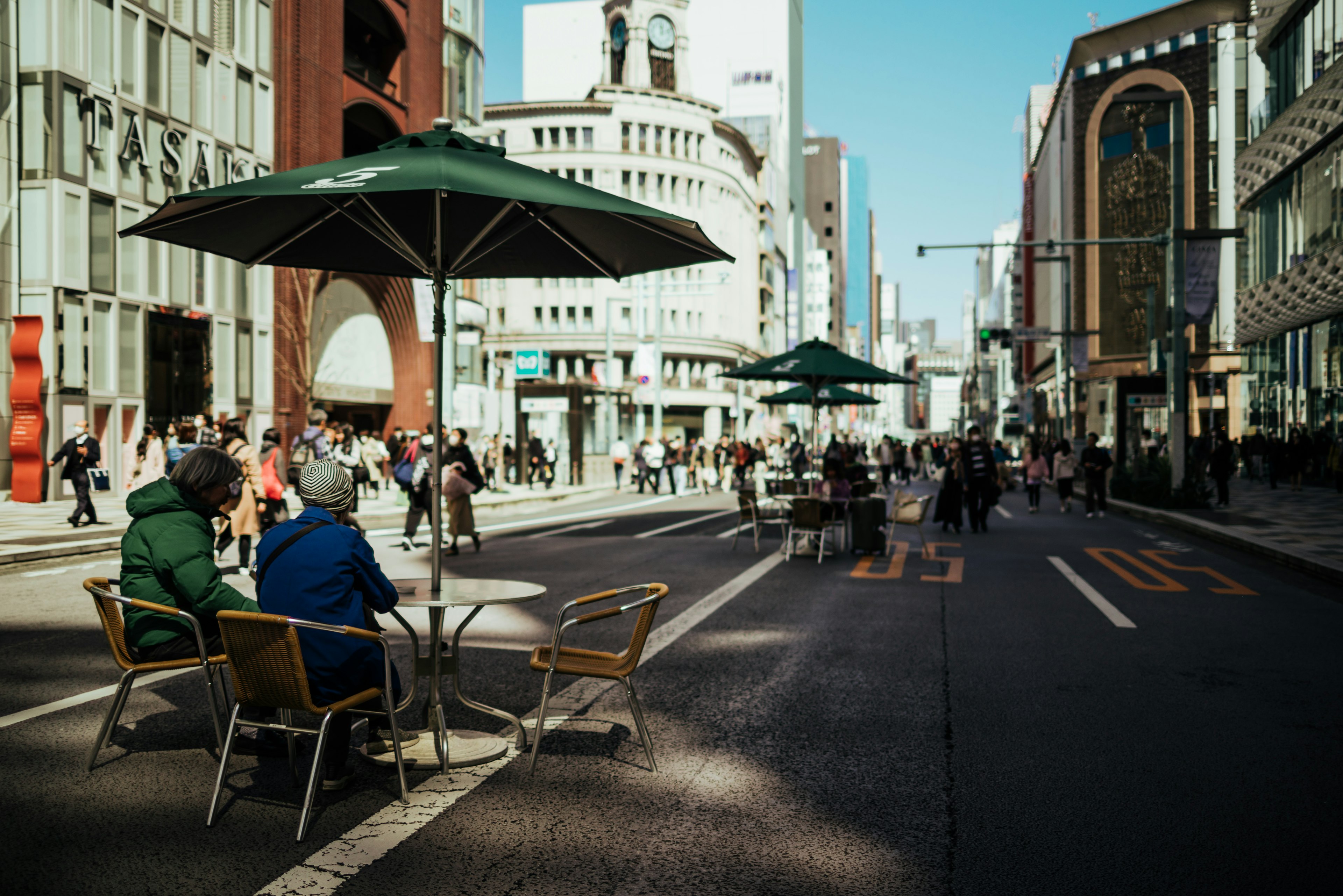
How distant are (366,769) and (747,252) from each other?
92348mm

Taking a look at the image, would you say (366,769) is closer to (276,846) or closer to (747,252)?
(276,846)

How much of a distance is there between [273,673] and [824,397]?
1730 cm

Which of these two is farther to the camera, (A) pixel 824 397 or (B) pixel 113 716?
(A) pixel 824 397

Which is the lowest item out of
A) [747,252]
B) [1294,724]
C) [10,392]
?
[1294,724]

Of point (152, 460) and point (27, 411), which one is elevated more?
point (27, 411)

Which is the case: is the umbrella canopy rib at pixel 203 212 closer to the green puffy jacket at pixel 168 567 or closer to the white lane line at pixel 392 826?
the green puffy jacket at pixel 168 567

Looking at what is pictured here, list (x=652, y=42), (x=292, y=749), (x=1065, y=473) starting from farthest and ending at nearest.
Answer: (x=652, y=42), (x=1065, y=473), (x=292, y=749)

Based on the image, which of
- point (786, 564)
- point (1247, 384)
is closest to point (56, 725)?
point (786, 564)

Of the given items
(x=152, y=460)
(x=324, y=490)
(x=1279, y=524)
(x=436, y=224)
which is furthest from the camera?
(x=1279, y=524)

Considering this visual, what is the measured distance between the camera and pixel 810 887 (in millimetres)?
3676

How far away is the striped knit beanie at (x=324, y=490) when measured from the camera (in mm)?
4621

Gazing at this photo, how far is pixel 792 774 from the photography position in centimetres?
495

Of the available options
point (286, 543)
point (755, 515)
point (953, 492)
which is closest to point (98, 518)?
point (755, 515)

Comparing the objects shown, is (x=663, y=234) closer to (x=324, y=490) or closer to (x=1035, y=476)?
(x=324, y=490)
